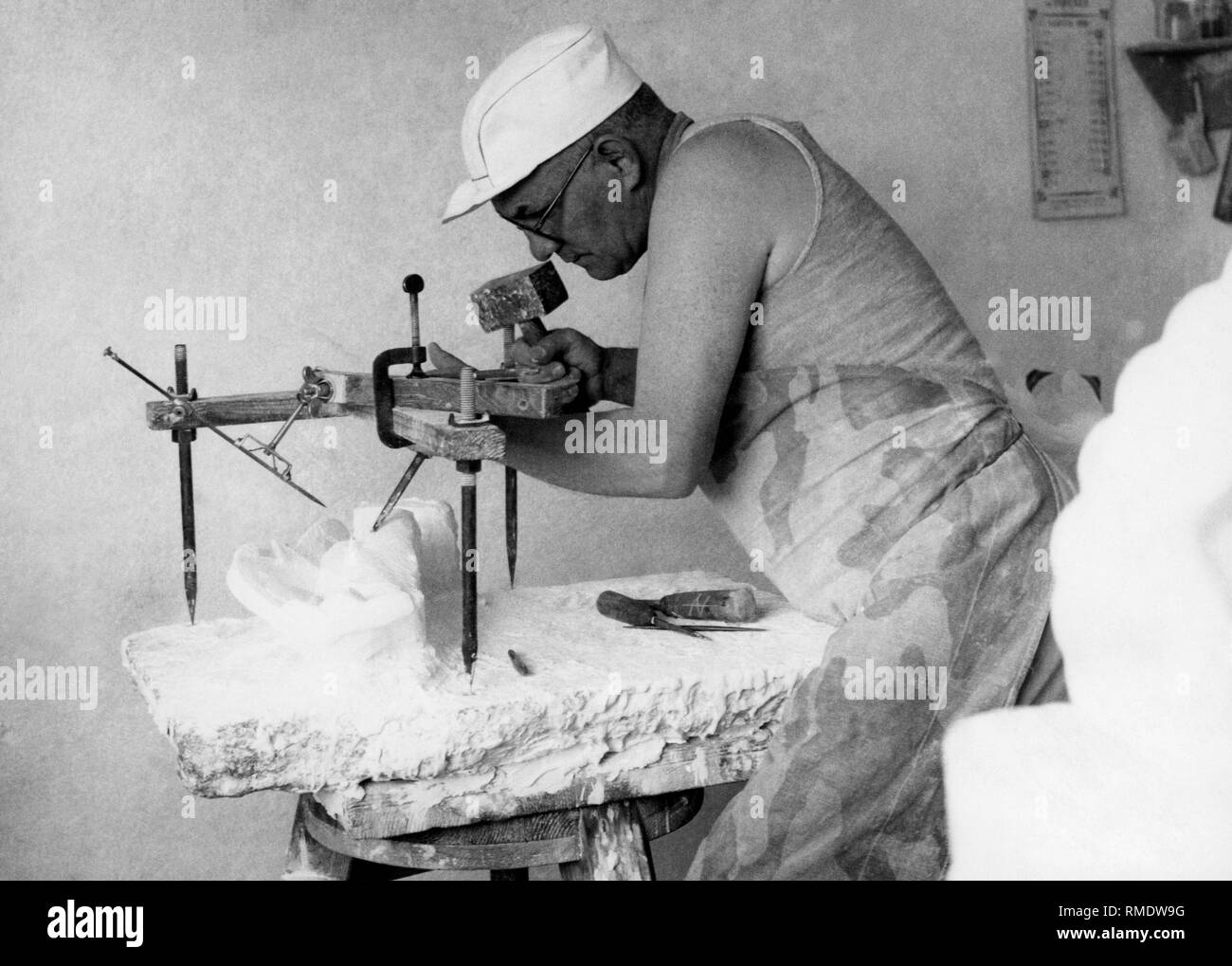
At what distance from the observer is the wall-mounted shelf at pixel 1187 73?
3771 millimetres

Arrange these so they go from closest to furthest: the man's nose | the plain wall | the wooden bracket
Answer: the wooden bracket, the man's nose, the plain wall

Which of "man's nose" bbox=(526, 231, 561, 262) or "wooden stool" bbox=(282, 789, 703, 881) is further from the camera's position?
"man's nose" bbox=(526, 231, 561, 262)

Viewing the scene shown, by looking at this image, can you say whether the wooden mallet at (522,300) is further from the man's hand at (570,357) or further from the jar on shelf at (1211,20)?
the jar on shelf at (1211,20)

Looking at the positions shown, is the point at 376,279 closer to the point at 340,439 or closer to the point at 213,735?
the point at 340,439

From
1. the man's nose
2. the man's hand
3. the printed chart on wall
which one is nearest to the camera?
the man's hand

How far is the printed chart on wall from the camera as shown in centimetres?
372

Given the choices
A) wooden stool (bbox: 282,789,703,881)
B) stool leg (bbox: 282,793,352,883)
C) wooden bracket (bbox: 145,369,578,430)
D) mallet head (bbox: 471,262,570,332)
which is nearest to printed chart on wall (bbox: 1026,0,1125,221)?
mallet head (bbox: 471,262,570,332)

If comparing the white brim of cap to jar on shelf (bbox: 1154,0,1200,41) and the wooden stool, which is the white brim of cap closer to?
the wooden stool

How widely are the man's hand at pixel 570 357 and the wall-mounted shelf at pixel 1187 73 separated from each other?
2269 mm

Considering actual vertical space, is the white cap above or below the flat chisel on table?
above

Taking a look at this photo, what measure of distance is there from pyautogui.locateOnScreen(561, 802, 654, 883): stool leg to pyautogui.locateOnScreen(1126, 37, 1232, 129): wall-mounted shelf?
2.68 m

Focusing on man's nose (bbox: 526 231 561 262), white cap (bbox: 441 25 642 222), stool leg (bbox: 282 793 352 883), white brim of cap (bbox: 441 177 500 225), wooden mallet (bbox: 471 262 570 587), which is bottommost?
stool leg (bbox: 282 793 352 883)

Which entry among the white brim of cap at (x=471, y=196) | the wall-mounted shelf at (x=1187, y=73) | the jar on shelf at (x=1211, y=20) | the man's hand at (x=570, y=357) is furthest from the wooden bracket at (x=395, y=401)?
the jar on shelf at (x=1211, y=20)
